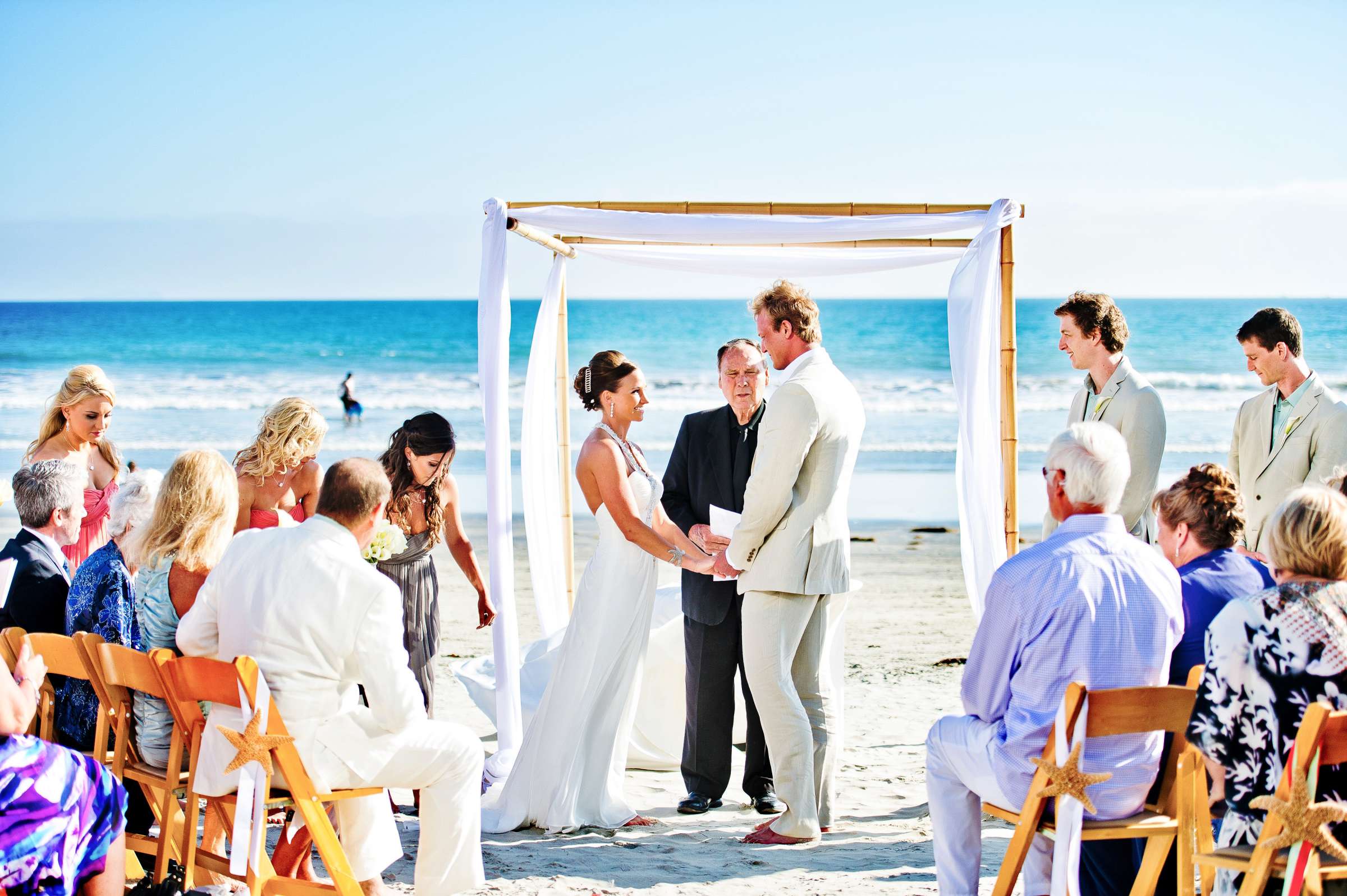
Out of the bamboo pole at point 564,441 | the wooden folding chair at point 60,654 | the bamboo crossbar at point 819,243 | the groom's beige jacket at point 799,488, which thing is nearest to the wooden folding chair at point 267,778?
the wooden folding chair at point 60,654

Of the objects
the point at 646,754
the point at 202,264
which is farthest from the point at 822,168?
the point at 646,754

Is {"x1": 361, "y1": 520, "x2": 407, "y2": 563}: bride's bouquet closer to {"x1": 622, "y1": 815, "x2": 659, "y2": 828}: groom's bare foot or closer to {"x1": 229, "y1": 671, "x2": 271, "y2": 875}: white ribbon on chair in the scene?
{"x1": 229, "y1": 671, "x2": 271, "y2": 875}: white ribbon on chair

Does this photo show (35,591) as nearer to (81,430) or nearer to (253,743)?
(253,743)

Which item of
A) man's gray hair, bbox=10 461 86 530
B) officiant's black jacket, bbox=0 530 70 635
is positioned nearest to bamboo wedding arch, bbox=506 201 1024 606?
man's gray hair, bbox=10 461 86 530

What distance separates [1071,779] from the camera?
2572 millimetres

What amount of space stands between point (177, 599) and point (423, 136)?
43088 millimetres

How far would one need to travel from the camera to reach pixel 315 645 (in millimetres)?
2947

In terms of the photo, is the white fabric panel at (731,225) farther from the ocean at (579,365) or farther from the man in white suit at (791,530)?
the ocean at (579,365)

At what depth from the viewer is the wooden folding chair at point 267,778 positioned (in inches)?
111

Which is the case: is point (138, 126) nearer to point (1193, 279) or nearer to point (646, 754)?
point (1193, 279)

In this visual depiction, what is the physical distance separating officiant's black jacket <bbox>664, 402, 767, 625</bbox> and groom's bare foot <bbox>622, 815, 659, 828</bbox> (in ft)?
2.51

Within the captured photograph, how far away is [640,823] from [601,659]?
623 millimetres

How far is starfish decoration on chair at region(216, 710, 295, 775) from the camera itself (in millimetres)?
2816

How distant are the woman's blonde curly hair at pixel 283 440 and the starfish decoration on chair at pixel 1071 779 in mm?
2622
